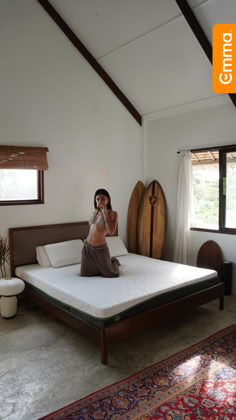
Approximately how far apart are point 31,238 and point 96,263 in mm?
1088

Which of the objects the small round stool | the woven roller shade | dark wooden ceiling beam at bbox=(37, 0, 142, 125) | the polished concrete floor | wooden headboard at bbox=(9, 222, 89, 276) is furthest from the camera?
dark wooden ceiling beam at bbox=(37, 0, 142, 125)

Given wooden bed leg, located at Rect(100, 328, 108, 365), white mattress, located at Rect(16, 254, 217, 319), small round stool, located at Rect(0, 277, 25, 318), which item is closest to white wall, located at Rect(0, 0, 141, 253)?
small round stool, located at Rect(0, 277, 25, 318)

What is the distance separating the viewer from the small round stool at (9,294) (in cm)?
367

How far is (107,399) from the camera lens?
7.82 ft

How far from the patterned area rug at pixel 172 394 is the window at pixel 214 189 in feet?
6.95

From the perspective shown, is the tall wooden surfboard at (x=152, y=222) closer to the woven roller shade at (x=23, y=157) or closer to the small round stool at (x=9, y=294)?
the woven roller shade at (x=23, y=157)

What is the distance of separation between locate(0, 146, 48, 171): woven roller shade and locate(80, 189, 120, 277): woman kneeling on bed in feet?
3.26

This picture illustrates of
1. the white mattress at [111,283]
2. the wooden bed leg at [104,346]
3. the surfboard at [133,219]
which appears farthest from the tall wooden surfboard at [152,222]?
the wooden bed leg at [104,346]

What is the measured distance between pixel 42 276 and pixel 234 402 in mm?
2281

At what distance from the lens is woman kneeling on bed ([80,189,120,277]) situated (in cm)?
378

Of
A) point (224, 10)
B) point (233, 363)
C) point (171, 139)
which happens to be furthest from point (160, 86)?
point (233, 363)

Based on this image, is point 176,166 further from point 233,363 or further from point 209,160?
point 233,363

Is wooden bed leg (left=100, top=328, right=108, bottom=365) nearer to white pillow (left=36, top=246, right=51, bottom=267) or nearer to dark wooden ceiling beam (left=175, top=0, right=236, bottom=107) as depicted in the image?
white pillow (left=36, top=246, right=51, bottom=267)

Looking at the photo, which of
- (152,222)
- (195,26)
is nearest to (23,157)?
(152,222)
